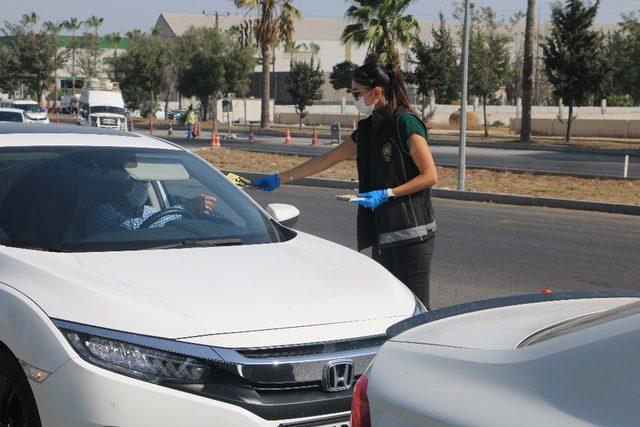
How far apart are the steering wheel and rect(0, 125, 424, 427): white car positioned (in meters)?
0.02

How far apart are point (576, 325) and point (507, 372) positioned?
15.6 inches

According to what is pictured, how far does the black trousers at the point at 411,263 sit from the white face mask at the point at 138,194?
1326 millimetres

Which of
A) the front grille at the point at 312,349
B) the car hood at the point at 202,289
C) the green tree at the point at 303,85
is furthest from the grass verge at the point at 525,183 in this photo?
the green tree at the point at 303,85

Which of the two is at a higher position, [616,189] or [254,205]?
[254,205]

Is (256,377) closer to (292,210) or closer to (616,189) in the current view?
(292,210)

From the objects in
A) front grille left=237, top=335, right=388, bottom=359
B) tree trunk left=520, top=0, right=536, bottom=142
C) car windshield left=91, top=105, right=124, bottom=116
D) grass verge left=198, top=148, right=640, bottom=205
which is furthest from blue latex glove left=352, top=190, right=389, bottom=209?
car windshield left=91, top=105, right=124, bottom=116

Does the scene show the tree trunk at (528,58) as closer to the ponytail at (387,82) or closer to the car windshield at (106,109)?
the car windshield at (106,109)

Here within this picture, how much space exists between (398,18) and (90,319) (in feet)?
141

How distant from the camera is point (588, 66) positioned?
4175 cm

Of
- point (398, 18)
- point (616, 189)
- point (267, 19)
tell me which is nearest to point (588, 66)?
point (398, 18)

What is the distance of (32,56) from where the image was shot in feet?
269

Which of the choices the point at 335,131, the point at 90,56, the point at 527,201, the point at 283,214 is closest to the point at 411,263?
the point at 283,214

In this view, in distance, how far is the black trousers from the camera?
5480 mm

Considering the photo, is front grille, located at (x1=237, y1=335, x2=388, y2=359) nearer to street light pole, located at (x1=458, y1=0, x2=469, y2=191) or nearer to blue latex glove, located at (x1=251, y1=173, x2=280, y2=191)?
blue latex glove, located at (x1=251, y1=173, x2=280, y2=191)
